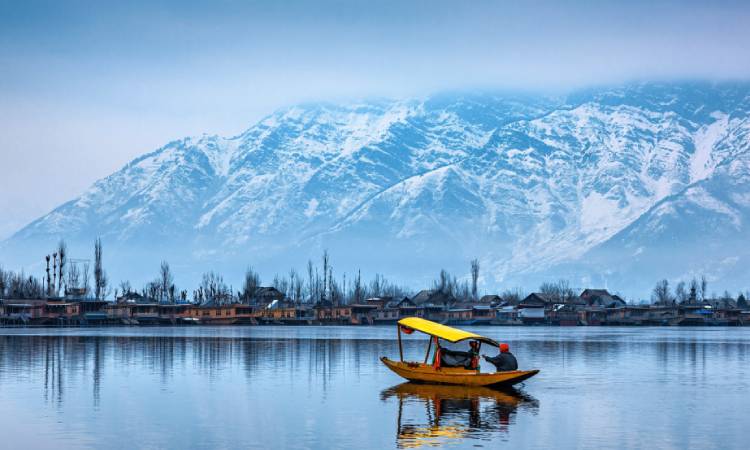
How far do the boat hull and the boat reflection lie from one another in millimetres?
392

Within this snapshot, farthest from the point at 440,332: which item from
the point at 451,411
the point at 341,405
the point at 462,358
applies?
the point at 451,411

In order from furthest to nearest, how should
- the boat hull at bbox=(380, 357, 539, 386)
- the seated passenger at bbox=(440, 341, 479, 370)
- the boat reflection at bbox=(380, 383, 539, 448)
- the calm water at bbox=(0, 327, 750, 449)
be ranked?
the seated passenger at bbox=(440, 341, 479, 370) < the boat hull at bbox=(380, 357, 539, 386) < the boat reflection at bbox=(380, 383, 539, 448) < the calm water at bbox=(0, 327, 750, 449)

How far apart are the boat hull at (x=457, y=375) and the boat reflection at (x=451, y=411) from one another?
1.28 feet

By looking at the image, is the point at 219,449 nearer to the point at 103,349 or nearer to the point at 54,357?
the point at 54,357

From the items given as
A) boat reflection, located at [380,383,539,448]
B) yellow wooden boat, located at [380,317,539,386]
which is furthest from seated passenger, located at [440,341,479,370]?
boat reflection, located at [380,383,539,448]

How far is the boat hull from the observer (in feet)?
237

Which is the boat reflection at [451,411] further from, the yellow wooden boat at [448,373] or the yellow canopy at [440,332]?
the yellow canopy at [440,332]

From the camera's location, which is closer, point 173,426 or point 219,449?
point 219,449

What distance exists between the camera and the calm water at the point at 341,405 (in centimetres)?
5294

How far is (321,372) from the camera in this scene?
87.9 metres

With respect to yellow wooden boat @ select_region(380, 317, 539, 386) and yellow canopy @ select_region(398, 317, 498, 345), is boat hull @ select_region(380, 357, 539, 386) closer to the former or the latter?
yellow wooden boat @ select_region(380, 317, 539, 386)

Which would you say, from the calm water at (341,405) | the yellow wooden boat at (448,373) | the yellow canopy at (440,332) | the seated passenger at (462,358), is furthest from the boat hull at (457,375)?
the yellow canopy at (440,332)

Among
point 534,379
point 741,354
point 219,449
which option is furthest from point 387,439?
point 741,354

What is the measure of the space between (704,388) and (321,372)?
2645cm
